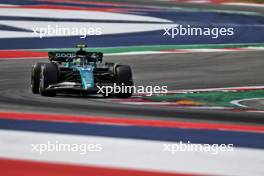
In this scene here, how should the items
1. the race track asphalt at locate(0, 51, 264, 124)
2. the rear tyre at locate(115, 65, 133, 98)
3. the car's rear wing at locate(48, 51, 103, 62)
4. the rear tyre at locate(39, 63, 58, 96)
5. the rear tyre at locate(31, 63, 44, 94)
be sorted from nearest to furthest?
the race track asphalt at locate(0, 51, 264, 124)
the rear tyre at locate(39, 63, 58, 96)
the rear tyre at locate(115, 65, 133, 98)
the rear tyre at locate(31, 63, 44, 94)
the car's rear wing at locate(48, 51, 103, 62)

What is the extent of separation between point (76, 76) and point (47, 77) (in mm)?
592

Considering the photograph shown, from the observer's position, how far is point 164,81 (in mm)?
16297

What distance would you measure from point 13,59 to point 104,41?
3.14 m

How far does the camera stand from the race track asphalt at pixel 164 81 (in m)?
12.2

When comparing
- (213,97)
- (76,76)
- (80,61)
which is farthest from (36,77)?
(213,97)

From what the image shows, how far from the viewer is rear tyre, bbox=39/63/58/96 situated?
1375 cm

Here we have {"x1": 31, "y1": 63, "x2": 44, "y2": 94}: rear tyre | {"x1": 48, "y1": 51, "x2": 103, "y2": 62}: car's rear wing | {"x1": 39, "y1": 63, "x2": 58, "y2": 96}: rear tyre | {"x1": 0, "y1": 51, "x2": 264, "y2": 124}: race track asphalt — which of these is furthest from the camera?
{"x1": 48, "y1": 51, "x2": 103, "y2": 62}: car's rear wing

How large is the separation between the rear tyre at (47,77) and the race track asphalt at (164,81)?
17 centimetres

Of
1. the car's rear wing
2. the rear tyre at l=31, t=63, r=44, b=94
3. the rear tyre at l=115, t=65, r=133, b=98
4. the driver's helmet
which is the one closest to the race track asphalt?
the rear tyre at l=31, t=63, r=44, b=94

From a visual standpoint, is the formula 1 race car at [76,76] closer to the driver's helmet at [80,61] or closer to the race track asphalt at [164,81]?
the driver's helmet at [80,61]

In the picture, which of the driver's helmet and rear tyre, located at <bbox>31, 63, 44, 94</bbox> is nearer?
rear tyre, located at <bbox>31, 63, 44, 94</bbox>

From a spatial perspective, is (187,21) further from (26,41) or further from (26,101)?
(26,101)

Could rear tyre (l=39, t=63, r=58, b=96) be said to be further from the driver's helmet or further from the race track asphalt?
the driver's helmet

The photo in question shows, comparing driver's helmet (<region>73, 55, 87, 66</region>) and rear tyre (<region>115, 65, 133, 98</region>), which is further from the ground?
driver's helmet (<region>73, 55, 87, 66</region>)
